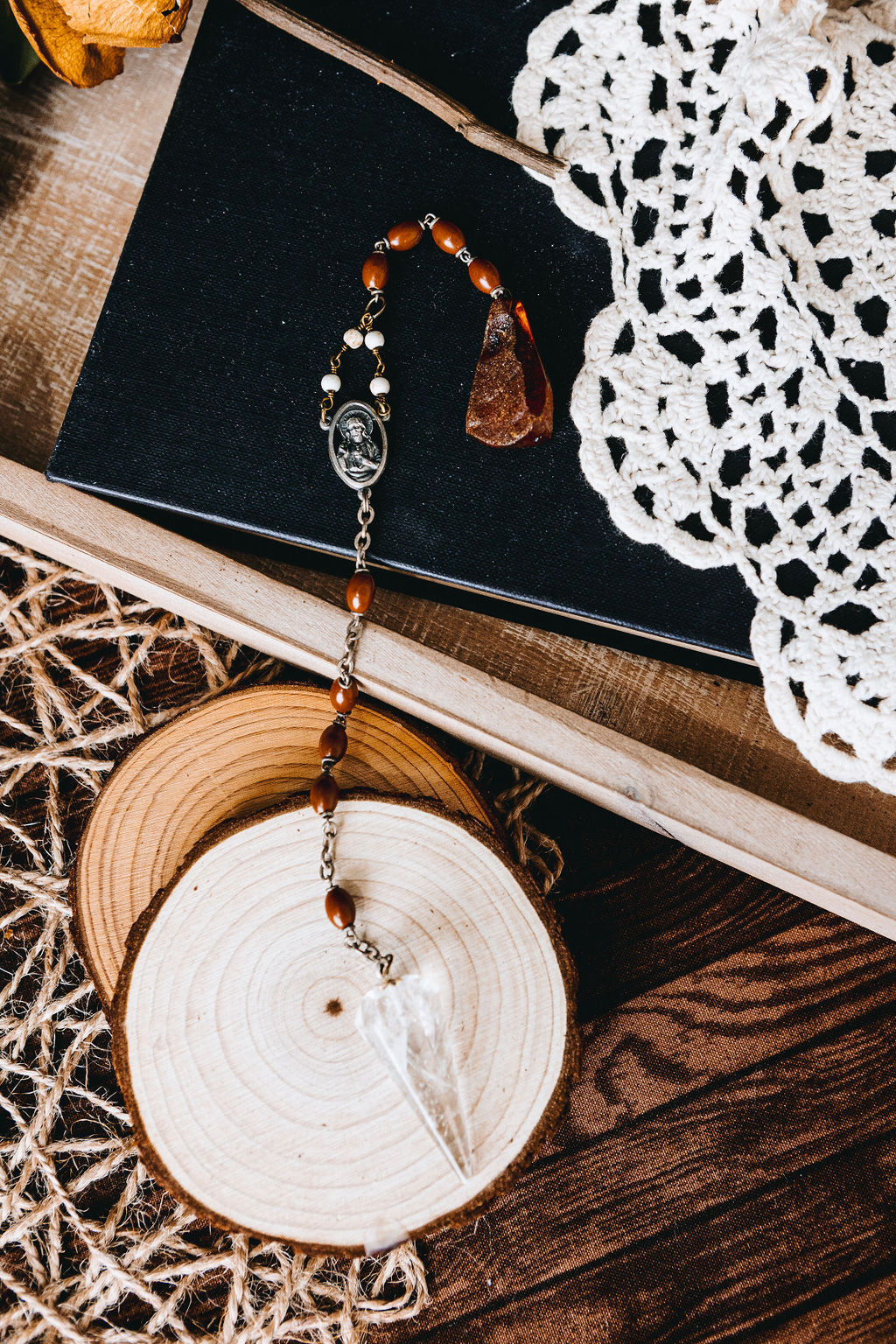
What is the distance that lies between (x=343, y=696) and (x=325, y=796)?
0.09 metres

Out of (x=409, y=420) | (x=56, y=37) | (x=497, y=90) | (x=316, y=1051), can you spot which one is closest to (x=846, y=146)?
(x=497, y=90)

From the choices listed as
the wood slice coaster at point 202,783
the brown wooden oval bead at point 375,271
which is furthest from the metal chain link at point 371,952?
the brown wooden oval bead at point 375,271

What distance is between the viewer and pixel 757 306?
0.68 metres

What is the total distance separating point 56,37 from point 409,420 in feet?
1.36

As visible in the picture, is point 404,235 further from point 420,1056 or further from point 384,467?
point 420,1056

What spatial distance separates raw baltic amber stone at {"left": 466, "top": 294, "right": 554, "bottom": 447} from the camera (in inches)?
27.1

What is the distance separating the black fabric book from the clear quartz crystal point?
346 mm

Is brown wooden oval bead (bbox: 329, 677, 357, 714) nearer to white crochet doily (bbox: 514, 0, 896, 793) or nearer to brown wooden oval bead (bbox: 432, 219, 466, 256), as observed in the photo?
white crochet doily (bbox: 514, 0, 896, 793)

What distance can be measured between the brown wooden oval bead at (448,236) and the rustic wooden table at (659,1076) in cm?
38

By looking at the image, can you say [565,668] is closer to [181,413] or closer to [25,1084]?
[181,413]

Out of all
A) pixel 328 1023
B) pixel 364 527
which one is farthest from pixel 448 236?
pixel 328 1023

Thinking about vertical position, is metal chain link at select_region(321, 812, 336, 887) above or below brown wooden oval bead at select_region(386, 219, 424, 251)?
below

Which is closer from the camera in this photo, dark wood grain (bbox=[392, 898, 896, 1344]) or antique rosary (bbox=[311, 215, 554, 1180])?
antique rosary (bbox=[311, 215, 554, 1180])

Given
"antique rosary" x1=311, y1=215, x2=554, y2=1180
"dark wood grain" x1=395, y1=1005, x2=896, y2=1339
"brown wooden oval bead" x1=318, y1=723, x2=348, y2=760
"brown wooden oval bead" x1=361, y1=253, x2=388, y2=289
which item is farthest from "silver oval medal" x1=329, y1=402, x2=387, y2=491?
"dark wood grain" x1=395, y1=1005, x2=896, y2=1339
